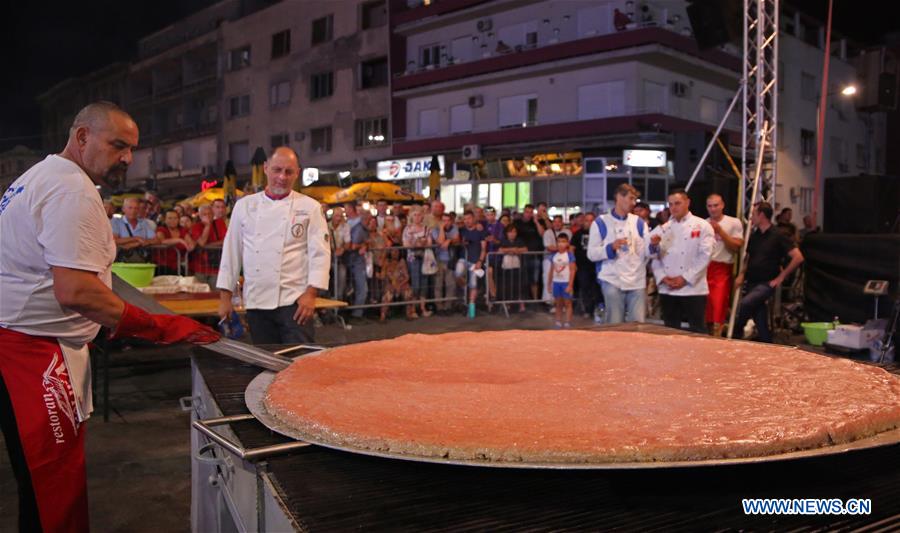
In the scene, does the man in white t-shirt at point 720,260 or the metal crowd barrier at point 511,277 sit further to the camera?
the metal crowd barrier at point 511,277

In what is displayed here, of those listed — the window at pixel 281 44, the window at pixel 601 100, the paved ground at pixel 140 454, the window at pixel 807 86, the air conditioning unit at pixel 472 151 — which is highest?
the window at pixel 281 44

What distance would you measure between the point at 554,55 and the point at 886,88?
42.2 feet

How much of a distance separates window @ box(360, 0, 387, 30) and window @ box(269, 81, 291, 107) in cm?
618

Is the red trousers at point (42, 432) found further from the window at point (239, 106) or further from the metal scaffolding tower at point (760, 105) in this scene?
the window at point (239, 106)

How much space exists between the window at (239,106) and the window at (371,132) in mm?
9998

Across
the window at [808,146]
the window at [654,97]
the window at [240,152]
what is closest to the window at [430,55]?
the window at [654,97]

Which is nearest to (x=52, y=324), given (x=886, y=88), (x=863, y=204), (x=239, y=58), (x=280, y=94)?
(x=863, y=204)

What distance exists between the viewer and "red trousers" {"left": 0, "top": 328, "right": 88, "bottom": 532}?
2229 millimetres

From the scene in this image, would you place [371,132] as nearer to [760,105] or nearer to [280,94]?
[280,94]

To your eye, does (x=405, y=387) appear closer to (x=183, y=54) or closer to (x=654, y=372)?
(x=654, y=372)

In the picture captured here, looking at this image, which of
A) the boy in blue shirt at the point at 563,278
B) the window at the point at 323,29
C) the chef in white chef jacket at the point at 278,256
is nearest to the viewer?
the chef in white chef jacket at the point at 278,256

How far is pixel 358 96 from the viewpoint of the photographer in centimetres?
3312

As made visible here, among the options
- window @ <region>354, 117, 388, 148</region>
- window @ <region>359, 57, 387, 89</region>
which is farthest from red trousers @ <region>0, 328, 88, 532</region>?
window @ <region>359, 57, 387, 89</region>

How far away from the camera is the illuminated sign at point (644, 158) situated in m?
23.7
